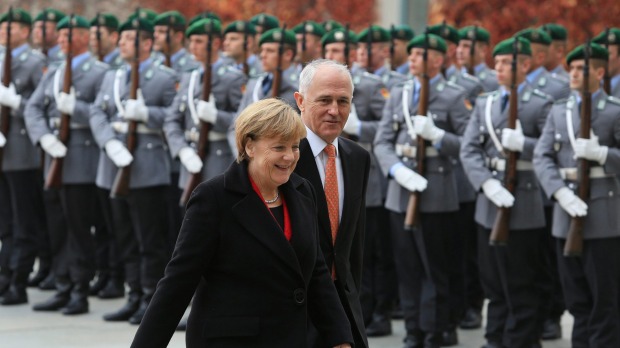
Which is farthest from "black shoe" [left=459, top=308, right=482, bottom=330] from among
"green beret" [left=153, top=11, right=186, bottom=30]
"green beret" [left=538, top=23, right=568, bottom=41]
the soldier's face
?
the soldier's face

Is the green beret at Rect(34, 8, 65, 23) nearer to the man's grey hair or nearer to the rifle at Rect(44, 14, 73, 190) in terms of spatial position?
the rifle at Rect(44, 14, 73, 190)

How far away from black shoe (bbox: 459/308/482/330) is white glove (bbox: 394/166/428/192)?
5.65ft

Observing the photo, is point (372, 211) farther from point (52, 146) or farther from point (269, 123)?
point (269, 123)

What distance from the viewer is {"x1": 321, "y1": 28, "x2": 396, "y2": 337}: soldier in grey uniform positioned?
963cm

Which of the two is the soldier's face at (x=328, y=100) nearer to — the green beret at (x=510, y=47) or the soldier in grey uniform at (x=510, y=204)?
the soldier in grey uniform at (x=510, y=204)

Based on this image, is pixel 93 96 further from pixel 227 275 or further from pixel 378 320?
pixel 227 275

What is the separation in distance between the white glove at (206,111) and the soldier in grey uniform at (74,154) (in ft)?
3.36

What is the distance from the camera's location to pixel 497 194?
8.40 m

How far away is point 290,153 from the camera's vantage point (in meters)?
4.89

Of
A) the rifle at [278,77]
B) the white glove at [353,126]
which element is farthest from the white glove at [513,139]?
the rifle at [278,77]

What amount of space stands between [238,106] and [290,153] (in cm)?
506

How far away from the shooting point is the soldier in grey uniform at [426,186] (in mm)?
8836

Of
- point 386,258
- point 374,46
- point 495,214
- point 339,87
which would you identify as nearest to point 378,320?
point 386,258

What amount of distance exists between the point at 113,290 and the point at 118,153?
166cm
